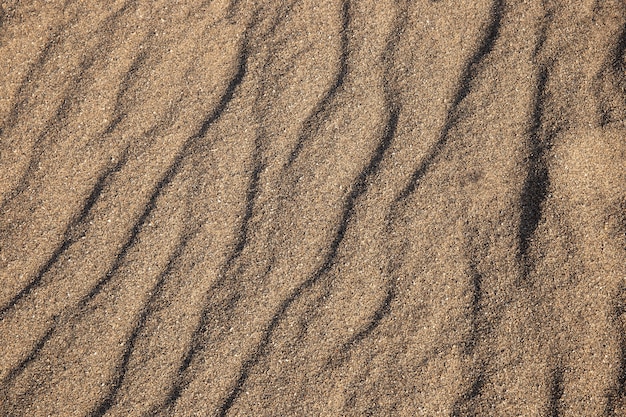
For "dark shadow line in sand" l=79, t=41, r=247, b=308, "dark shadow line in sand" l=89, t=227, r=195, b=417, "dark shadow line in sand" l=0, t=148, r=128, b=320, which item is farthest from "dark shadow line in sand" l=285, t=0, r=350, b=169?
"dark shadow line in sand" l=0, t=148, r=128, b=320

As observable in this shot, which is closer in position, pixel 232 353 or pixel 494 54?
pixel 232 353

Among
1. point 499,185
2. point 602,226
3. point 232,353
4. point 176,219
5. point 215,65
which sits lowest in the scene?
point 602,226

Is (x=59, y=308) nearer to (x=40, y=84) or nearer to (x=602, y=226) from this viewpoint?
(x=40, y=84)

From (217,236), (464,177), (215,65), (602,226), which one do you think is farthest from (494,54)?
(217,236)

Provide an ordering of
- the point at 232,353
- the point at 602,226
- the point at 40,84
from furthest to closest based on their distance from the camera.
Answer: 1. the point at 40,84
2. the point at 602,226
3. the point at 232,353

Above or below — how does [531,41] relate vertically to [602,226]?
above

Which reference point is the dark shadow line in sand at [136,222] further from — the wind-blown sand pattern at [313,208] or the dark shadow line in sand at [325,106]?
the dark shadow line in sand at [325,106]

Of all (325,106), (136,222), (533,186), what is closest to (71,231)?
(136,222)
